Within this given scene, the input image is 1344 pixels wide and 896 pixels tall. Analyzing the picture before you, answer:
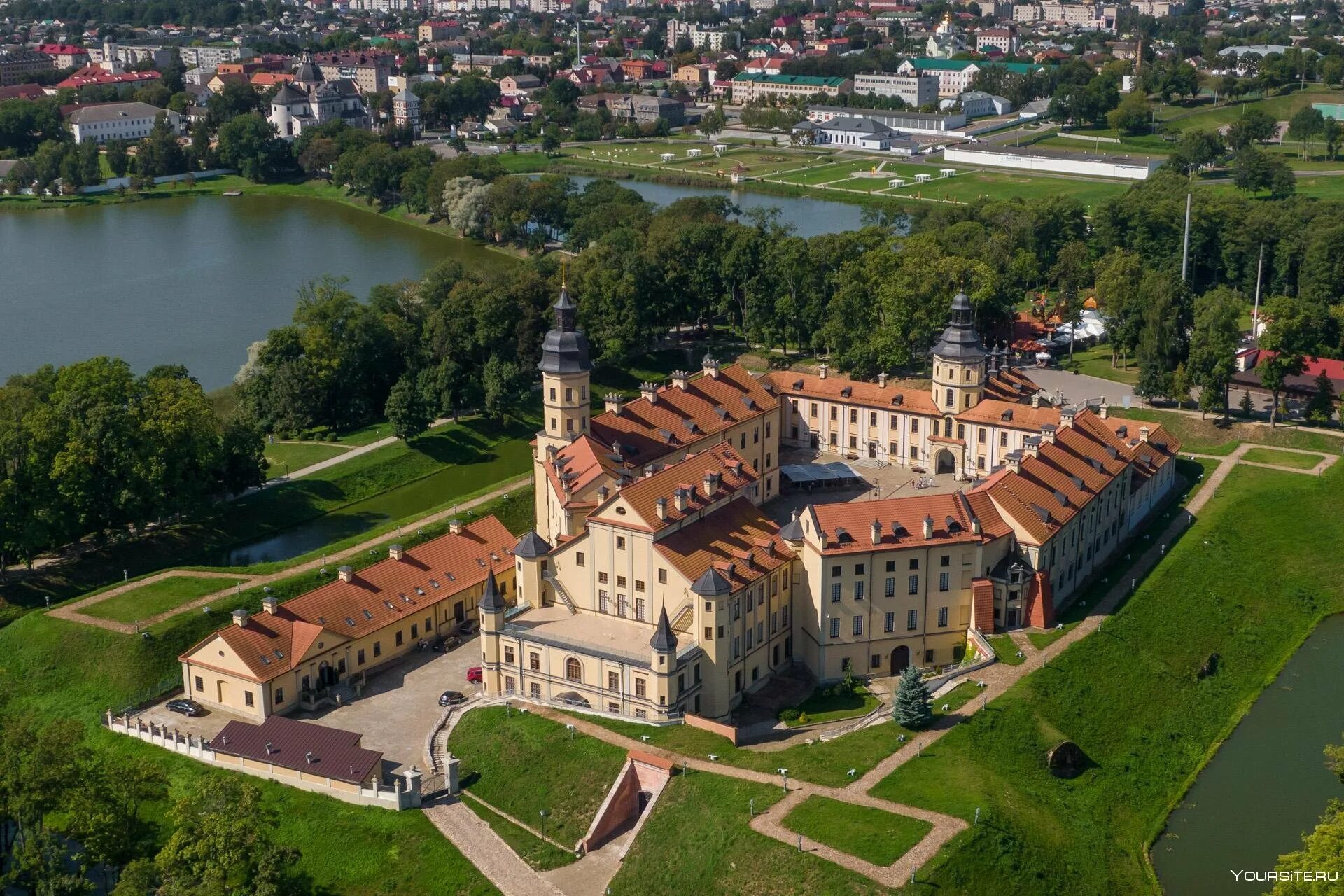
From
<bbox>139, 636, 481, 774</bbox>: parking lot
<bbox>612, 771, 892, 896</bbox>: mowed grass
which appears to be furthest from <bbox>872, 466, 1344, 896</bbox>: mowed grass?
<bbox>139, 636, 481, 774</bbox>: parking lot

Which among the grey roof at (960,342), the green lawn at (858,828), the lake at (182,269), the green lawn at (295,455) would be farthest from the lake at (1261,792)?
the lake at (182,269)

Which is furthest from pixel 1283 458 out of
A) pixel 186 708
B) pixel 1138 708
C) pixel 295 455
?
pixel 186 708

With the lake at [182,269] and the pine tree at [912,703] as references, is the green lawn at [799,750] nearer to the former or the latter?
the pine tree at [912,703]

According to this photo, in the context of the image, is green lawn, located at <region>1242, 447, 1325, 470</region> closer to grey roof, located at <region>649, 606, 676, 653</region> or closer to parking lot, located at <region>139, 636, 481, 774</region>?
grey roof, located at <region>649, 606, 676, 653</region>

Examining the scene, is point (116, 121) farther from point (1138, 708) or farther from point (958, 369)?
point (1138, 708)

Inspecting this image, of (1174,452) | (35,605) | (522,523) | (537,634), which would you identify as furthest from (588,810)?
(1174,452)

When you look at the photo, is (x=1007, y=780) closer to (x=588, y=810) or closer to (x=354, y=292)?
(x=588, y=810)
